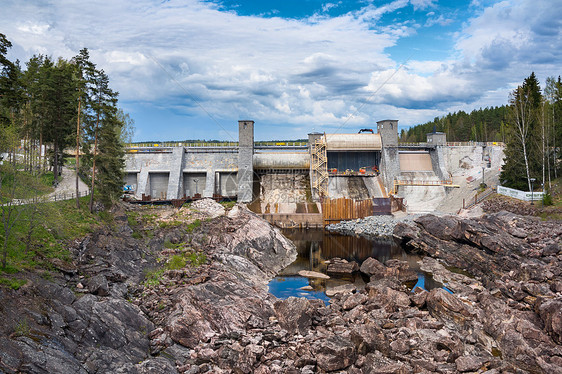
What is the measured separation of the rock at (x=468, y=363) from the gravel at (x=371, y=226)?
2959 centimetres

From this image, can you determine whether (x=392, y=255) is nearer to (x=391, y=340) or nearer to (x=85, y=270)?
(x=391, y=340)

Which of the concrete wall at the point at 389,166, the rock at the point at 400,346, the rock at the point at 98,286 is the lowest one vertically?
→ the rock at the point at 400,346

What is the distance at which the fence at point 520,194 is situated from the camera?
45.3m

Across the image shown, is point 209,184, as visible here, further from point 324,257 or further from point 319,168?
point 324,257

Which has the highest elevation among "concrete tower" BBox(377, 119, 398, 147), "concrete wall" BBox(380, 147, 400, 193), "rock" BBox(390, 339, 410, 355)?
"concrete tower" BBox(377, 119, 398, 147)

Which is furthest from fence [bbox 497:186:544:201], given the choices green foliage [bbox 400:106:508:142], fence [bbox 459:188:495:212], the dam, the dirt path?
green foliage [bbox 400:106:508:142]

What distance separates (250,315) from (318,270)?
13.3m

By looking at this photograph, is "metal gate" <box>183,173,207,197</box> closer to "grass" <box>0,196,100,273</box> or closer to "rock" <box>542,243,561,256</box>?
"grass" <box>0,196,100,273</box>

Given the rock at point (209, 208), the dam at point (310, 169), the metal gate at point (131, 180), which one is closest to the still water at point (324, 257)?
the dam at point (310, 169)

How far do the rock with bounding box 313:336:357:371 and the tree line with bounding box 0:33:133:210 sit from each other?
18.6 meters

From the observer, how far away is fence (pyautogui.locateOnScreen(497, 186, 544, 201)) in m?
45.3

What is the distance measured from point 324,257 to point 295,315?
1718cm

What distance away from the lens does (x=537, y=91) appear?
56.3m

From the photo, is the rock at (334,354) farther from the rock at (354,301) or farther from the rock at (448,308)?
the rock at (448,308)
